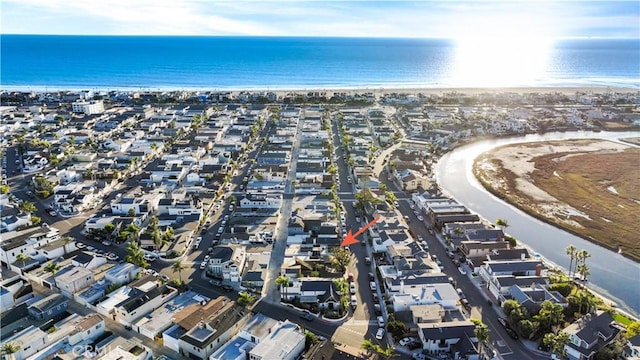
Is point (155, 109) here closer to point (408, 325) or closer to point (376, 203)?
point (376, 203)

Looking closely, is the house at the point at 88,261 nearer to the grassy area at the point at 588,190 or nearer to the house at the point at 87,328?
the house at the point at 87,328

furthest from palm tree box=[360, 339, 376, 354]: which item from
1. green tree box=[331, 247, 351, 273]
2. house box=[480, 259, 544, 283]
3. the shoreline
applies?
the shoreline

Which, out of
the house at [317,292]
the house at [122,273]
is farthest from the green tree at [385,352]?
the house at [122,273]

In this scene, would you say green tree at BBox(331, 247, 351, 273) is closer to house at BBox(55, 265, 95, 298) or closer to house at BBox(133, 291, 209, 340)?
house at BBox(133, 291, 209, 340)

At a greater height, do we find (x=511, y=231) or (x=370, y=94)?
(x=370, y=94)

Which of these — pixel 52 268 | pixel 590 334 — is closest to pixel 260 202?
pixel 52 268

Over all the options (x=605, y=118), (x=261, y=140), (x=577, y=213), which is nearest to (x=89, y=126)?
(x=261, y=140)
